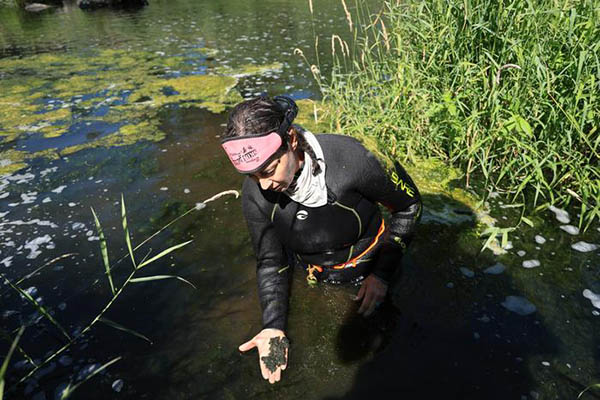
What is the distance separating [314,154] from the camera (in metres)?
2.18

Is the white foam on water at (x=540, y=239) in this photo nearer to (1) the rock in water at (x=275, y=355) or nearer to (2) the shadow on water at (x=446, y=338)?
(2) the shadow on water at (x=446, y=338)

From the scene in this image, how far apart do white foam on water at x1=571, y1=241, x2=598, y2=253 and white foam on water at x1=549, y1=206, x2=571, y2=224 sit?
320mm

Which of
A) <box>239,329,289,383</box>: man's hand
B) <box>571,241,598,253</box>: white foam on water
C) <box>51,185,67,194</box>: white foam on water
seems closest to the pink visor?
<box>239,329,289,383</box>: man's hand

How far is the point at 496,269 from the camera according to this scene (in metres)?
3.21

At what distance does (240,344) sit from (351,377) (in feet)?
2.66

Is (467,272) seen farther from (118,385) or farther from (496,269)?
(118,385)

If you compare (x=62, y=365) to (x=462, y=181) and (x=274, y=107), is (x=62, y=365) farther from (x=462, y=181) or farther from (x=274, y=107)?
(x=462, y=181)

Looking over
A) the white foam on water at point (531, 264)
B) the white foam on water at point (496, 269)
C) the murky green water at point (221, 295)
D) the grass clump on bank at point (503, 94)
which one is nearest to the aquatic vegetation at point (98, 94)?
the murky green water at point (221, 295)

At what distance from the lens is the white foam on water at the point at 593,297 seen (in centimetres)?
279

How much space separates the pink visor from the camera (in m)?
Answer: 1.83

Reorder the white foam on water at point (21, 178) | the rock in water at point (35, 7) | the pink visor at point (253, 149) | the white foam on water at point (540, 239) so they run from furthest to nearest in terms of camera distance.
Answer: the rock in water at point (35, 7) → the white foam on water at point (21, 178) → the white foam on water at point (540, 239) → the pink visor at point (253, 149)

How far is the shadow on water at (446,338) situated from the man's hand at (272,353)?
0.44m

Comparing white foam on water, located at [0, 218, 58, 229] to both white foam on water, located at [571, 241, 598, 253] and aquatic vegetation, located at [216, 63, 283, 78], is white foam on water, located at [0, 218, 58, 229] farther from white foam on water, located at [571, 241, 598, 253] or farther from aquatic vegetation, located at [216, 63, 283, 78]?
aquatic vegetation, located at [216, 63, 283, 78]

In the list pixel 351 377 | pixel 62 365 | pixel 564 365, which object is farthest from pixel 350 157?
pixel 62 365
